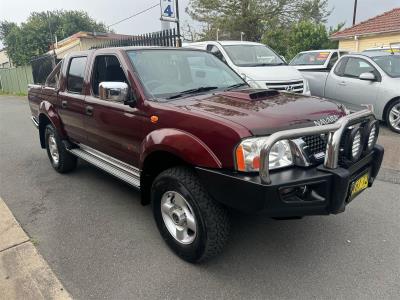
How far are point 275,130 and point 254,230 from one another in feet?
4.56

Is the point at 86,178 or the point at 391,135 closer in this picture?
the point at 86,178

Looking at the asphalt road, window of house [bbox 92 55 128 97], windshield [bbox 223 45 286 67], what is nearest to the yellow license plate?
the asphalt road

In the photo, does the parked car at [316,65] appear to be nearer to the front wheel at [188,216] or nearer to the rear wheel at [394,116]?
the rear wheel at [394,116]

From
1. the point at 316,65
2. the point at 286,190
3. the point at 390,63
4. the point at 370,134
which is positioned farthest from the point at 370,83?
the point at 286,190

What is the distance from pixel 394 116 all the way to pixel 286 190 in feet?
19.4

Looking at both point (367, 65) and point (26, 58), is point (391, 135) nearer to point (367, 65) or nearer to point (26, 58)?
point (367, 65)

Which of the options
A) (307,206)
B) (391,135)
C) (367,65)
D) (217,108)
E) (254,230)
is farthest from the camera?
(367,65)

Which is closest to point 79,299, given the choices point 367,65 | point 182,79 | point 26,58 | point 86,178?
point 182,79

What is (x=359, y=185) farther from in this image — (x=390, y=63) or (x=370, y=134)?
(x=390, y=63)

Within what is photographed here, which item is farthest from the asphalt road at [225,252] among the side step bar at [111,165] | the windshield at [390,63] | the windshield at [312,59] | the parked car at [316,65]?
the windshield at [312,59]

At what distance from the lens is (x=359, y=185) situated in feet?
9.29

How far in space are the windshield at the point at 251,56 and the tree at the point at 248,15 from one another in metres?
20.0

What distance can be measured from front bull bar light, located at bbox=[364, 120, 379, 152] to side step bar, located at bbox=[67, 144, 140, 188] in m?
2.12

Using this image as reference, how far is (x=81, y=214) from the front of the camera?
4.06 m
